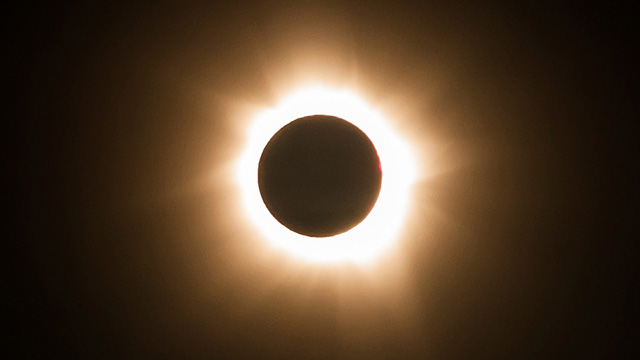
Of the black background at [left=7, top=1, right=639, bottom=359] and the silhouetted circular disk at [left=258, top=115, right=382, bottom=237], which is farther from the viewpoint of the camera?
the black background at [left=7, top=1, right=639, bottom=359]

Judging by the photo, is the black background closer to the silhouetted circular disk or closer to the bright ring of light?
the bright ring of light

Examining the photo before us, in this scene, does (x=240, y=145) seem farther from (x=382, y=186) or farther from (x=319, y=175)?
(x=382, y=186)

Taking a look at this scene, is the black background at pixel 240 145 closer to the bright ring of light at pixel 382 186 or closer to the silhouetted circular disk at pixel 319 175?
the bright ring of light at pixel 382 186

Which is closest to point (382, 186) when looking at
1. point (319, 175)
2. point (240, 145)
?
point (319, 175)

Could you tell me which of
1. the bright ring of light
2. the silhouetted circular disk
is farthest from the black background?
the silhouetted circular disk

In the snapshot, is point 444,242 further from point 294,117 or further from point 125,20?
point 125,20
